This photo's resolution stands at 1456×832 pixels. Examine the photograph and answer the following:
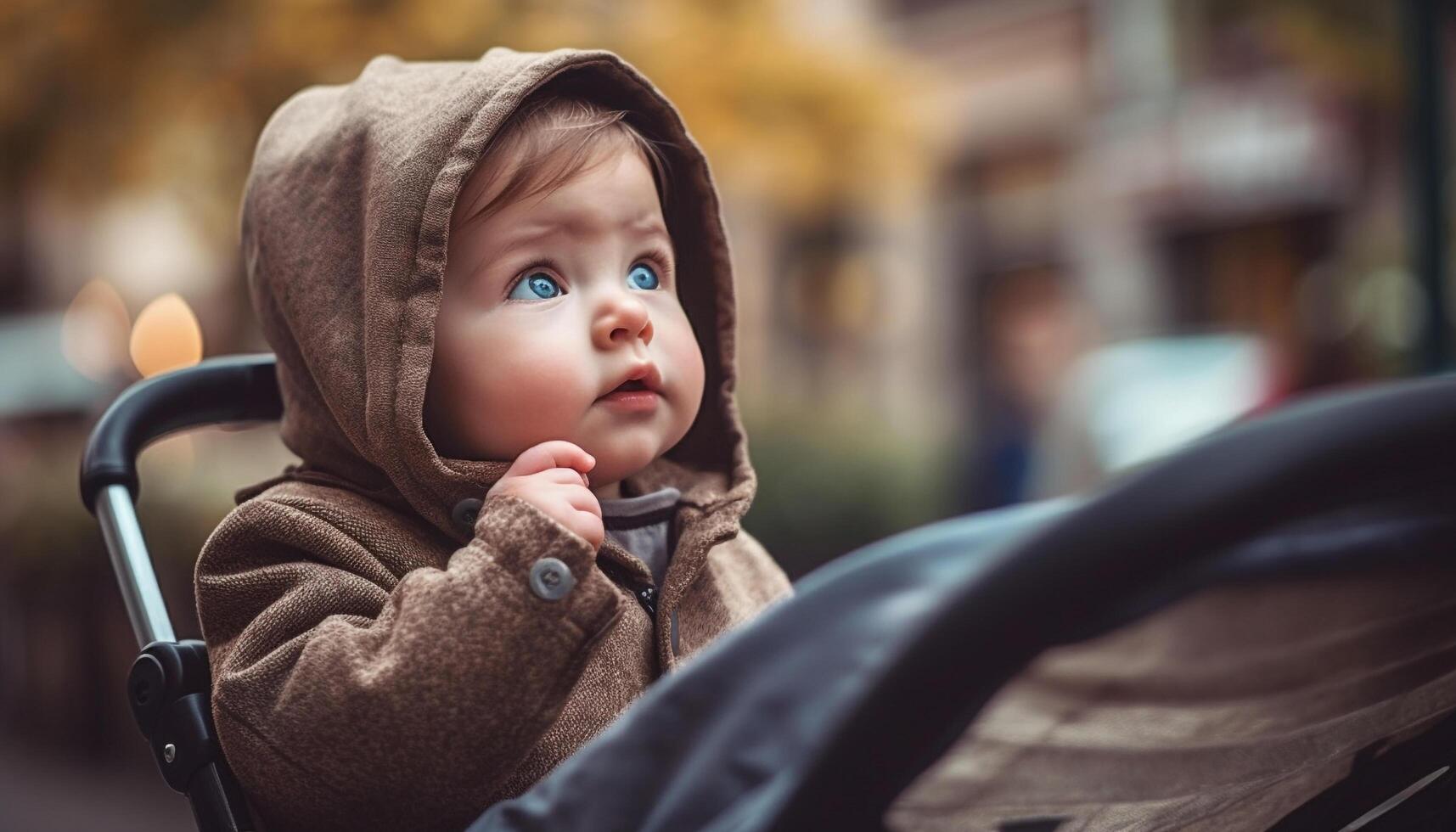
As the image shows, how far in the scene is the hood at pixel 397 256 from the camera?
1585mm

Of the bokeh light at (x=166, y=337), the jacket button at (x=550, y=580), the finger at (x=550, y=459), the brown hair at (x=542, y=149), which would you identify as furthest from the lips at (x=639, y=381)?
the bokeh light at (x=166, y=337)

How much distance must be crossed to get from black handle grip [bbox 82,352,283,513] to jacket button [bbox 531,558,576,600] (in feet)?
2.62

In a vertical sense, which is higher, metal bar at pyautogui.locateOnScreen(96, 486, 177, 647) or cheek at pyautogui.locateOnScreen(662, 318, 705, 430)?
cheek at pyautogui.locateOnScreen(662, 318, 705, 430)

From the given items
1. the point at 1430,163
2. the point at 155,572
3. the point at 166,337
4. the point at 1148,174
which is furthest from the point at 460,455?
the point at 1148,174

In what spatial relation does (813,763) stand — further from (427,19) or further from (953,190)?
(953,190)

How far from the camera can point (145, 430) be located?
6.30 feet

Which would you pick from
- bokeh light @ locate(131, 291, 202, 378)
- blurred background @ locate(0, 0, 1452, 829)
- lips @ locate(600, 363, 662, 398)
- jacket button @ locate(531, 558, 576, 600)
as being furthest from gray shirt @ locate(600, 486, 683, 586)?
bokeh light @ locate(131, 291, 202, 378)

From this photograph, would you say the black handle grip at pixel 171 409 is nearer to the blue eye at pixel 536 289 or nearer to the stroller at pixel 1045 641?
the blue eye at pixel 536 289

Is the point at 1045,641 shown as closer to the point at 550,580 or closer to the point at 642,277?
the point at 550,580

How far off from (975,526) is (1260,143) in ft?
42.6

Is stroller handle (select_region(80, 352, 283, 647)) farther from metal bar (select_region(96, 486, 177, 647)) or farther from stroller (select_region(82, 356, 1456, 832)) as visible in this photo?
stroller (select_region(82, 356, 1456, 832))

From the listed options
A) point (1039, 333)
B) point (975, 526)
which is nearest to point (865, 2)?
point (1039, 333)

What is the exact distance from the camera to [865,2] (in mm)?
16281

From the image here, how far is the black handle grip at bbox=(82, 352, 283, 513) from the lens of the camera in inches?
73.8
